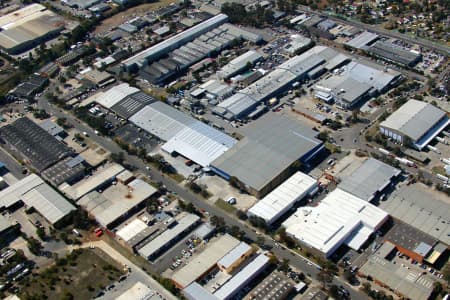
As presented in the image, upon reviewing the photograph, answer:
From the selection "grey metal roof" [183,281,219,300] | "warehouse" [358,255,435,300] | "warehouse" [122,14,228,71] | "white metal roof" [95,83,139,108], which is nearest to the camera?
"warehouse" [358,255,435,300]

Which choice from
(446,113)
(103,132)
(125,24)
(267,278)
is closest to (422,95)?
(446,113)

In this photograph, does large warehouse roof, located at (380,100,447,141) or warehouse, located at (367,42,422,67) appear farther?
warehouse, located at (367,42,422,67)

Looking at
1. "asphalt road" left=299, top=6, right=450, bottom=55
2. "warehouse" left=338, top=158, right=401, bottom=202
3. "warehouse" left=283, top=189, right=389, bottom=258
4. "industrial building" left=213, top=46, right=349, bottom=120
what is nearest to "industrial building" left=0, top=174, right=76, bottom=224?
"industrial building" left=213, top=46, right=349, bottom=120

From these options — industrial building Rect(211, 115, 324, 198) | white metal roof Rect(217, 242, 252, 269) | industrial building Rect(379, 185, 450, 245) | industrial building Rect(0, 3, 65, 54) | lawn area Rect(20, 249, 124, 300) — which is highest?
industrial building Rect(0, 3, 65, 54)

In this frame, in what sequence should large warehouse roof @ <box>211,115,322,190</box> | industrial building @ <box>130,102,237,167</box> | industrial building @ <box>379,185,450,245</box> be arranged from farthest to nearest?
industrial building @ <box>130,102,237,167</box>, large warehouse roof @ <box>211,115,322,190</box>, industrial building @ <box>379,185,450,245</box>

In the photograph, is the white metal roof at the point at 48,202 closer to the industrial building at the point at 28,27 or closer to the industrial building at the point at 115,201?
the industrial building at the point at 115,201

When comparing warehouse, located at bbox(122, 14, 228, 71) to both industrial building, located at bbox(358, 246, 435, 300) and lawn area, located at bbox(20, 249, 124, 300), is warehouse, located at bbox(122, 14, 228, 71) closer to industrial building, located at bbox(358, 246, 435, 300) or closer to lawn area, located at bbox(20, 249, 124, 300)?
lawn area, located at bbox(20, 249, 124, 300)

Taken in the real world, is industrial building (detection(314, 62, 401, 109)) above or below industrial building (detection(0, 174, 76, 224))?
above

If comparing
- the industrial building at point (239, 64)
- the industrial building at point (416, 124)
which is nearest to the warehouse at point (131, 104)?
the industrial building at point (239, 64)

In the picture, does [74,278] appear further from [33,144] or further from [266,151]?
[266,151]
